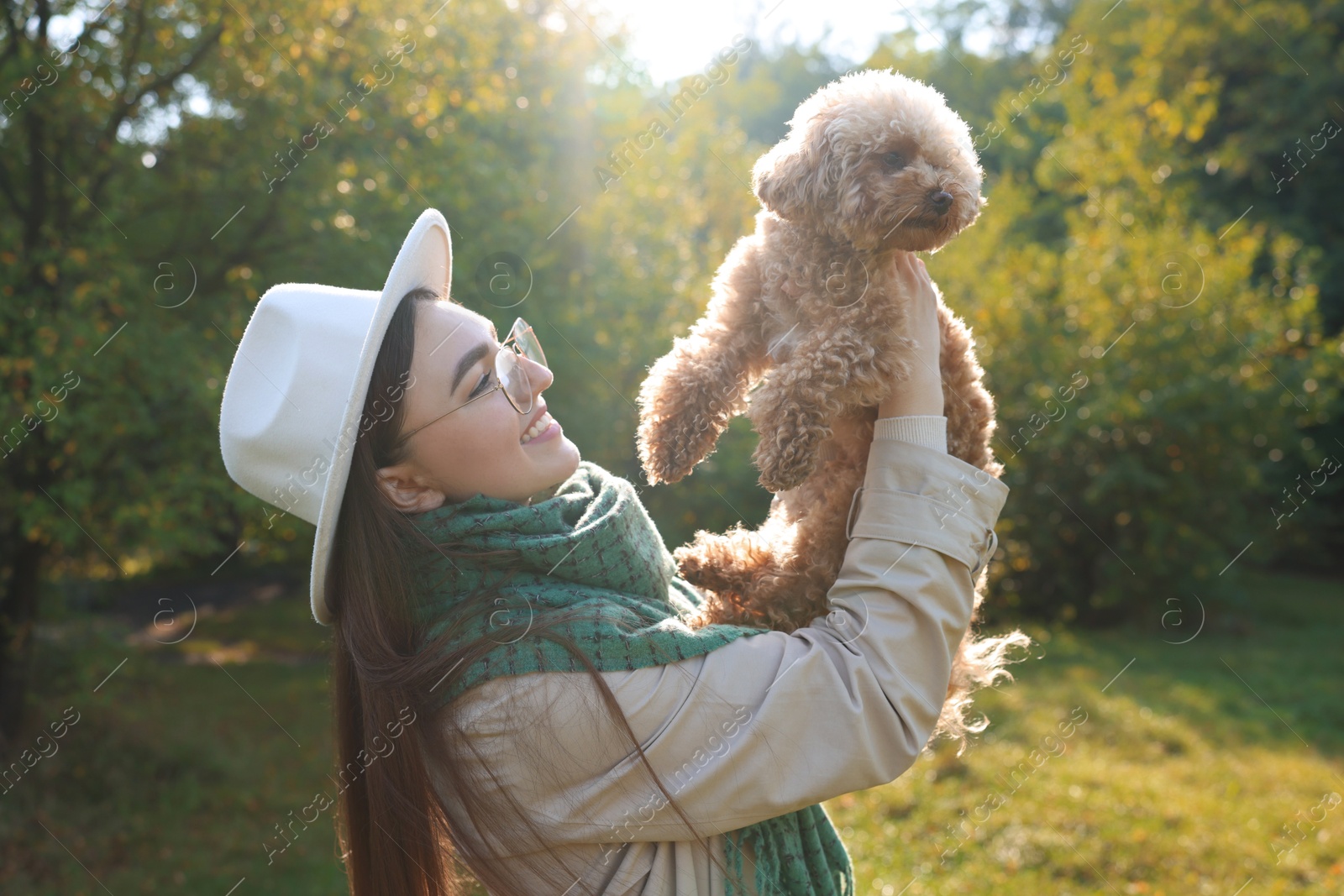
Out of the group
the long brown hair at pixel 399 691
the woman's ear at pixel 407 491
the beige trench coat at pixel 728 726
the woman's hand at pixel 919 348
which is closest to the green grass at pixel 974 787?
the long brown hair at pixel 399 691

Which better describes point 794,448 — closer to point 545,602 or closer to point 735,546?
point 735,546

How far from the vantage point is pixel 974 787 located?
21.4 feet

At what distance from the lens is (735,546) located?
91.4 inches

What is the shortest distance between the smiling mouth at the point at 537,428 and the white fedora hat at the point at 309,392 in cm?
32

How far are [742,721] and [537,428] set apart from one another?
0.72 m

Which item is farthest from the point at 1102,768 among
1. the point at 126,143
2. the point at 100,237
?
the point at 126,143

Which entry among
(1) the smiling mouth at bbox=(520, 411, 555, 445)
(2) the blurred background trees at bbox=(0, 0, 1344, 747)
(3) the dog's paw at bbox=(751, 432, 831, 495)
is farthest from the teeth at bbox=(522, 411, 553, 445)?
(2) the blurred background trees at bbox=(0, 0, 1344, 747)

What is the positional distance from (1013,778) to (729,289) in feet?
17.7

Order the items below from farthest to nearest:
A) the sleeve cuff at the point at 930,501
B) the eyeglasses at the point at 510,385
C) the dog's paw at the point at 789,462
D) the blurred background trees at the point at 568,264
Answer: the blurred background trees at the point at 568,264
the dog's paw at the point at 789,462
the eyeglasses at the point at 510,385
the sleeve cuff at the point at 930,501

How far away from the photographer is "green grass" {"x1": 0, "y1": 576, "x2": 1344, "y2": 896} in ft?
18.2

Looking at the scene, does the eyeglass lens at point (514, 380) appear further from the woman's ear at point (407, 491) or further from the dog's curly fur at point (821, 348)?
the dog's curly fur at point (821, 348)

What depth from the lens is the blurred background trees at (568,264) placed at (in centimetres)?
600

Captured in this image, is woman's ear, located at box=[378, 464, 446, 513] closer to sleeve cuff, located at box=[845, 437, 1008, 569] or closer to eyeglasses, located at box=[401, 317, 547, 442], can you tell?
eyeglasses, located at box=[401, 317, 547, 442]

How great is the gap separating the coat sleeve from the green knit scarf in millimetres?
40
